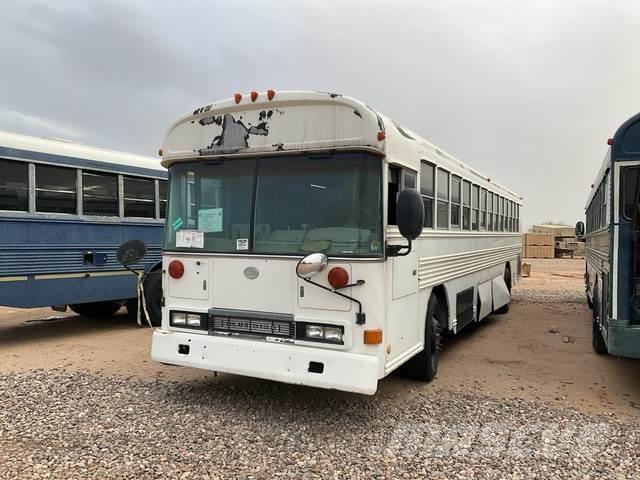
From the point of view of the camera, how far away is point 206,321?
486 cm

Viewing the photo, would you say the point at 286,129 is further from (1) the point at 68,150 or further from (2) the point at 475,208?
(1) the point at 68,150

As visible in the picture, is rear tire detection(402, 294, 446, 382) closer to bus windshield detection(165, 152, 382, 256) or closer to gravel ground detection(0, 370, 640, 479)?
gravel ground detection(0, 370, 640, 479)

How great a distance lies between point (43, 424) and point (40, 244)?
3.87 metres

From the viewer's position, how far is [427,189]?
18.9ft

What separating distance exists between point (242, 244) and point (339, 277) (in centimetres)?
97

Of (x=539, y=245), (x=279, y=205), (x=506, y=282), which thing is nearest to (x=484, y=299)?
(x=506, y=282)

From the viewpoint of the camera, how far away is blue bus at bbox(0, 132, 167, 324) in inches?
292

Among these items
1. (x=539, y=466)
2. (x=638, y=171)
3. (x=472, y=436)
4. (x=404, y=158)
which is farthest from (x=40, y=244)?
(x=638, y=171)

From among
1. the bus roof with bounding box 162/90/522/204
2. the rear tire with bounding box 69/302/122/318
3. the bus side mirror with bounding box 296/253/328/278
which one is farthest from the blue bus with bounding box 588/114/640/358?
the rear tire with bounding box 69/302/122/318

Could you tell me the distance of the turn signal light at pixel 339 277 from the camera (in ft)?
14.0

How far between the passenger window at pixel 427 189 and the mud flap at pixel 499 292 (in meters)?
4.26

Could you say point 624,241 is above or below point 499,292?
above

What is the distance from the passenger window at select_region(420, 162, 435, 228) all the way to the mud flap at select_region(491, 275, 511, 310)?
426 cm

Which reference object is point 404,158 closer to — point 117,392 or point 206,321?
point 206,321
